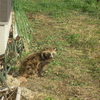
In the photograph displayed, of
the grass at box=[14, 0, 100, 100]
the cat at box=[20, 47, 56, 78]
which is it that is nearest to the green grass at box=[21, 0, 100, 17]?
the grass at box=[14, 0, 100, 100]

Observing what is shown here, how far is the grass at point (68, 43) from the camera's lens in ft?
24.7

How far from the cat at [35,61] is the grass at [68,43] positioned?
35cm

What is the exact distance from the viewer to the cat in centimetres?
800

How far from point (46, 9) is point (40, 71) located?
8.74 m

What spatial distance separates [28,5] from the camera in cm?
1712

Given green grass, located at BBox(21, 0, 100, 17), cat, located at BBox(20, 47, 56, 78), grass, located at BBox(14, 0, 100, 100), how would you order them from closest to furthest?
A: grass, located at BBox(14, 0, 100, 100)
cat, located at BBox(20, 47, 56, 78)
green grass, located at BBox(21, 0, 100, 17)

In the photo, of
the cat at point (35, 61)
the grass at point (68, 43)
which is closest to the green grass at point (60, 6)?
the grass at point (68, 43)

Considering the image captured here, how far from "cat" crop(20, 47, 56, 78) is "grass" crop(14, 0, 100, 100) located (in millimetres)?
347

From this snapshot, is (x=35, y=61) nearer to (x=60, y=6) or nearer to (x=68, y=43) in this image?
Answer: (x=68, y=43)

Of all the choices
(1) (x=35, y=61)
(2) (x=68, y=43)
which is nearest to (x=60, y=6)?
(2) (x=68, y=43)

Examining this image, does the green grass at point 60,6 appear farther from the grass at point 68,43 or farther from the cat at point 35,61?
the cat at point 35,61

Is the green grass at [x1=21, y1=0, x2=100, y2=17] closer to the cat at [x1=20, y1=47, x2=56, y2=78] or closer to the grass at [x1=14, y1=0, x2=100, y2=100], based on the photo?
the grass at [x1=14, y1=0, x2=100, y2=100]

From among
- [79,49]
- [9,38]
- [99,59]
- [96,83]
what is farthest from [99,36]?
[96,83]

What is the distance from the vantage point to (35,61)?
8.04 meters
